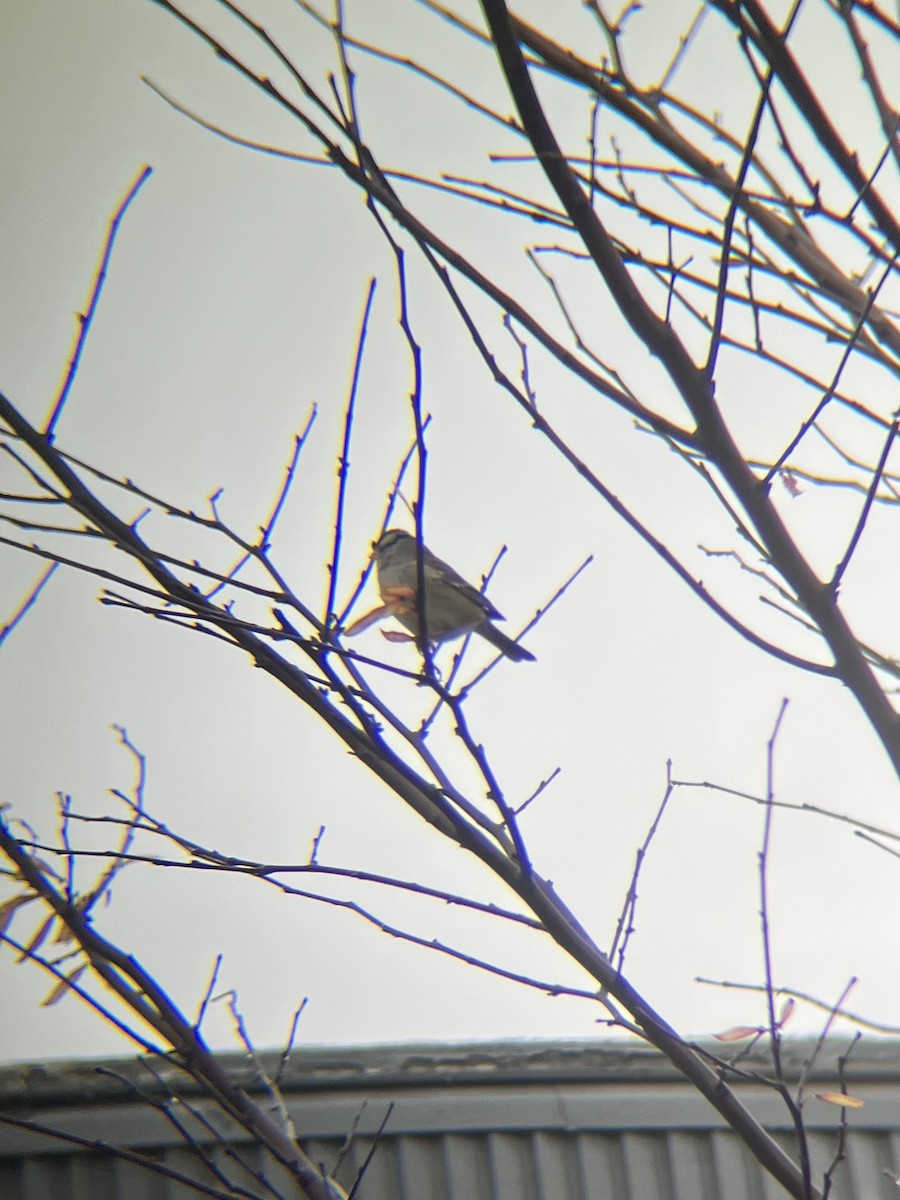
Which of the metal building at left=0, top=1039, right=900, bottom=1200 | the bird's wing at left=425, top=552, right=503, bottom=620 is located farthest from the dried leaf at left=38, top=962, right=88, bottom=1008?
the bird's wing at left=425, top=552, right=503, bottom=620

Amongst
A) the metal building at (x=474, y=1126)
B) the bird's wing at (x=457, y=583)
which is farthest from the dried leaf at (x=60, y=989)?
the bird's wing at (x=457, y=583)

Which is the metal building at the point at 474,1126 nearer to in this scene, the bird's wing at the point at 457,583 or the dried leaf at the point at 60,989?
the dried leaf at the point at 60,989

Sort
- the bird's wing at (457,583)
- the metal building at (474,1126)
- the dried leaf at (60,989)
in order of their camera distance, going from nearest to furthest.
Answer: the dried leaf at (60,989) → the metal building at (474,1126) → the bird's wing at (457,583)

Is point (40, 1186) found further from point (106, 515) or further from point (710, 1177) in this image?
point (106, 515)

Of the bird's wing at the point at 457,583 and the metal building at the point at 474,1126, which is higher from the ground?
the bird's wing at the point at 457,583

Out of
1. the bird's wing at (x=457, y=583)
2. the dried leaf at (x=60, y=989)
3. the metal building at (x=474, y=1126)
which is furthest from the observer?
the bird's wing at (x=457, y=583)

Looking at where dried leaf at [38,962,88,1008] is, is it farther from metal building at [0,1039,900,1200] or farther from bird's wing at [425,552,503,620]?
bird's wing at [425,552,503,620]

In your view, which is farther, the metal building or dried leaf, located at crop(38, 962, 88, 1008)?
the metal building

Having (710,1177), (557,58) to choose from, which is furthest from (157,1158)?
(557,58)

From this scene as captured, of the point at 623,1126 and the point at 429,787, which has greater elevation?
the point at 429,787
